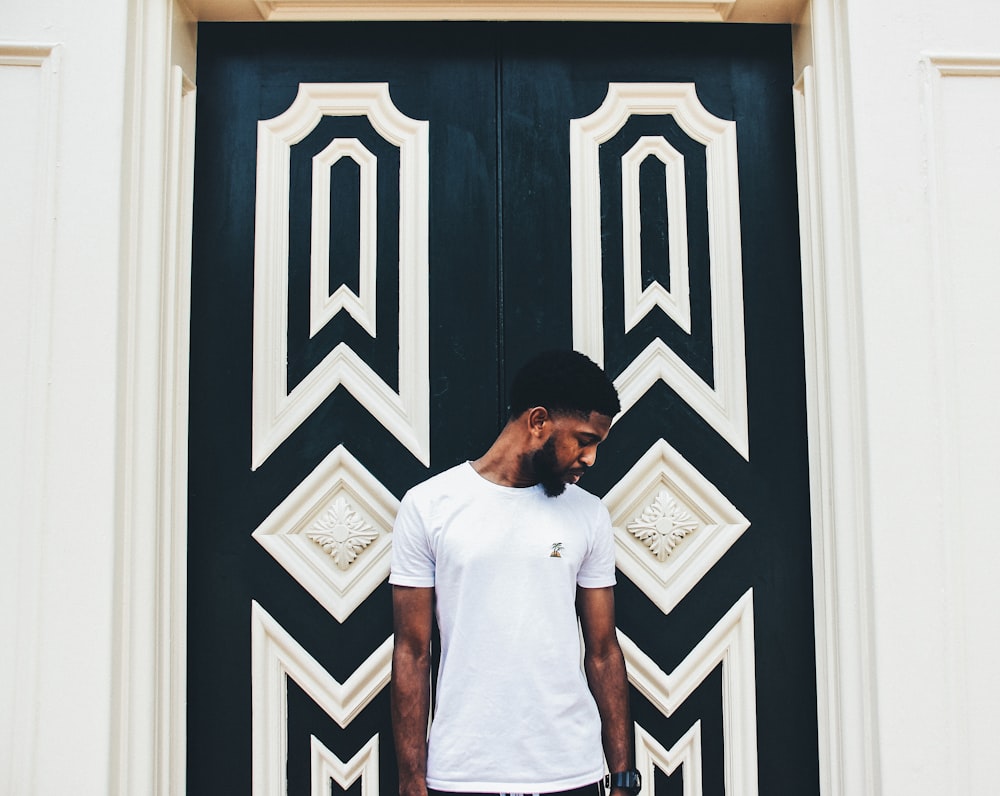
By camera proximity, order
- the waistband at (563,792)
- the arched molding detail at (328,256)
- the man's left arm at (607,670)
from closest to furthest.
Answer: the waistband at (563,792) < the man's left arm at (607,670) < the arched molding detail at (328,256)

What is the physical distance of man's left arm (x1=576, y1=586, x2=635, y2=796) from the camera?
99.5 inches

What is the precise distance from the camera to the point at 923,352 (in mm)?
2492

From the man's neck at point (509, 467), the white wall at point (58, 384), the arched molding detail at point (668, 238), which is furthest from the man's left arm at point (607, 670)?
the white wall at point (58, 384)

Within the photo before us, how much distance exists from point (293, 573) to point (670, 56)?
6.46 feet

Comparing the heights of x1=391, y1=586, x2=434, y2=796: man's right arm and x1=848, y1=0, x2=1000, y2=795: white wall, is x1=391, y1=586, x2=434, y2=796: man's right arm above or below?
below

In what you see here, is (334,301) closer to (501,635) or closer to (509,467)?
(509,467)

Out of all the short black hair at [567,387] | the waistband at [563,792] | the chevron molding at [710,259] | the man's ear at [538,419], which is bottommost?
the waistband at [563,792]

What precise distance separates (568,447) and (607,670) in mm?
652

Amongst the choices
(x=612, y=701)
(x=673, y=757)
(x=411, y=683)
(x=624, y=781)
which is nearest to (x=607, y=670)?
(x=612, y=701)

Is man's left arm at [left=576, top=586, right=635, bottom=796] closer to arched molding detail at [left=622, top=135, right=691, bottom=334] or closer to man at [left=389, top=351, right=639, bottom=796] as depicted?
man at [left=389, top=351, right=639, bottom=796]

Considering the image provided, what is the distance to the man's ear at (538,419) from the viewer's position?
241 cm

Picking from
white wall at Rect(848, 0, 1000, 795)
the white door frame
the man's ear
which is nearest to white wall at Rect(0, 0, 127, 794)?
the white door frame

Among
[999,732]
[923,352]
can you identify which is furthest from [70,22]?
[999,732]

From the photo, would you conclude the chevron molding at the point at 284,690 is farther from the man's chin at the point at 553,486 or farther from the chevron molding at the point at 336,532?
the man's chin at the point at 553,486
